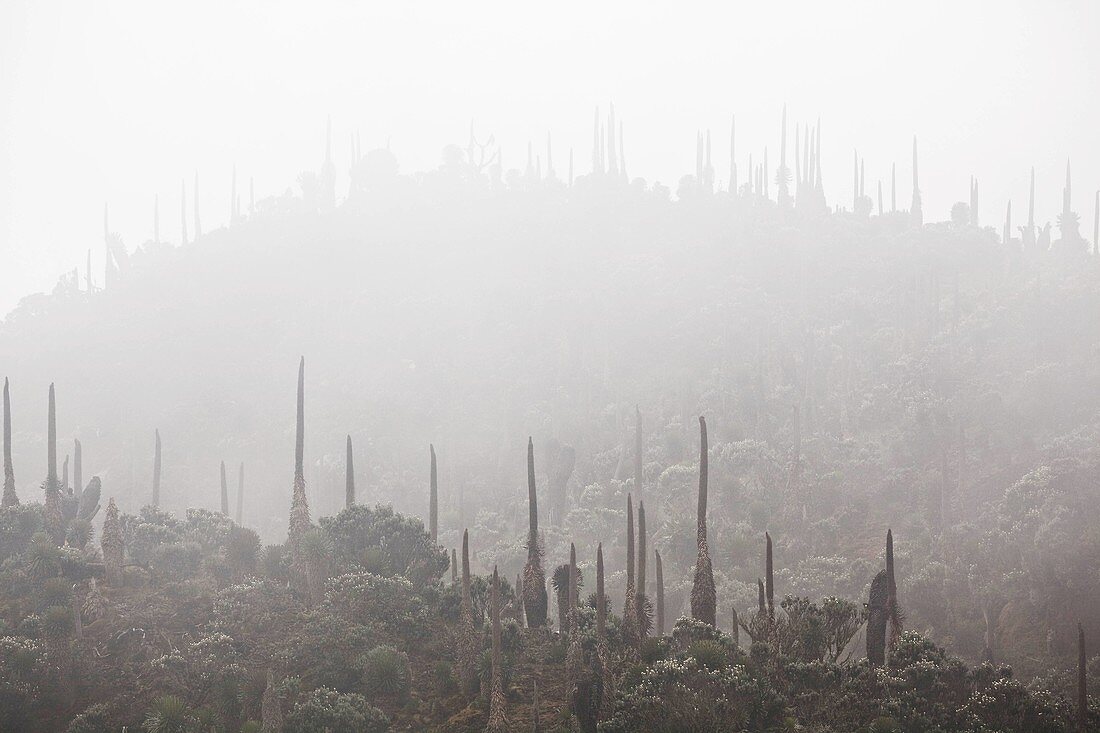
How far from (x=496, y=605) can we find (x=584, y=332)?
5131cm

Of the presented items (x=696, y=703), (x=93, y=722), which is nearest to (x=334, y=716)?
(x=93, y=722)

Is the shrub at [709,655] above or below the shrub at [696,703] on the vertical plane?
above

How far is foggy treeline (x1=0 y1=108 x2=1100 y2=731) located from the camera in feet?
94.1

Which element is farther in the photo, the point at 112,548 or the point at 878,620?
the point at 112,548

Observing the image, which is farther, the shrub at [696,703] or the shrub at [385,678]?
the shrub at [385,678]

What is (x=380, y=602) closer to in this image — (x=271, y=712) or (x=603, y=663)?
(x=271, y=712)

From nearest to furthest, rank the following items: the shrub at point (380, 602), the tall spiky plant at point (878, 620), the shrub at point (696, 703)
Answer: the shrub at point (696, 703), the tall spiky plant at point (878, 620), the shrub at point (380, 602)

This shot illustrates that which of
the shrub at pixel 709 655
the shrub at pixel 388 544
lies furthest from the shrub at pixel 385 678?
the shrub at pixel 709 655

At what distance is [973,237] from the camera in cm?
7944

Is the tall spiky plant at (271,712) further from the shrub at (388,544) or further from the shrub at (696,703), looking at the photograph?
the shrub at (388,544)

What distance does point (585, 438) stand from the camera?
61500 millimetres

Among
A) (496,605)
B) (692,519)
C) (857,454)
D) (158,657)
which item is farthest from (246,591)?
(857,454)

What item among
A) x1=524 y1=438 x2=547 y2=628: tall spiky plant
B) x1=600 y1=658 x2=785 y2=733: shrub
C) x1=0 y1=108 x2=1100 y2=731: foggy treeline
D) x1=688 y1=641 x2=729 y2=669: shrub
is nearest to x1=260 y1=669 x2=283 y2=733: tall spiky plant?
x1=0 y1=108 x2=1100 y2=731: foggy treeline

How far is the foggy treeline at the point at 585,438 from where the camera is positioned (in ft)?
94.1
